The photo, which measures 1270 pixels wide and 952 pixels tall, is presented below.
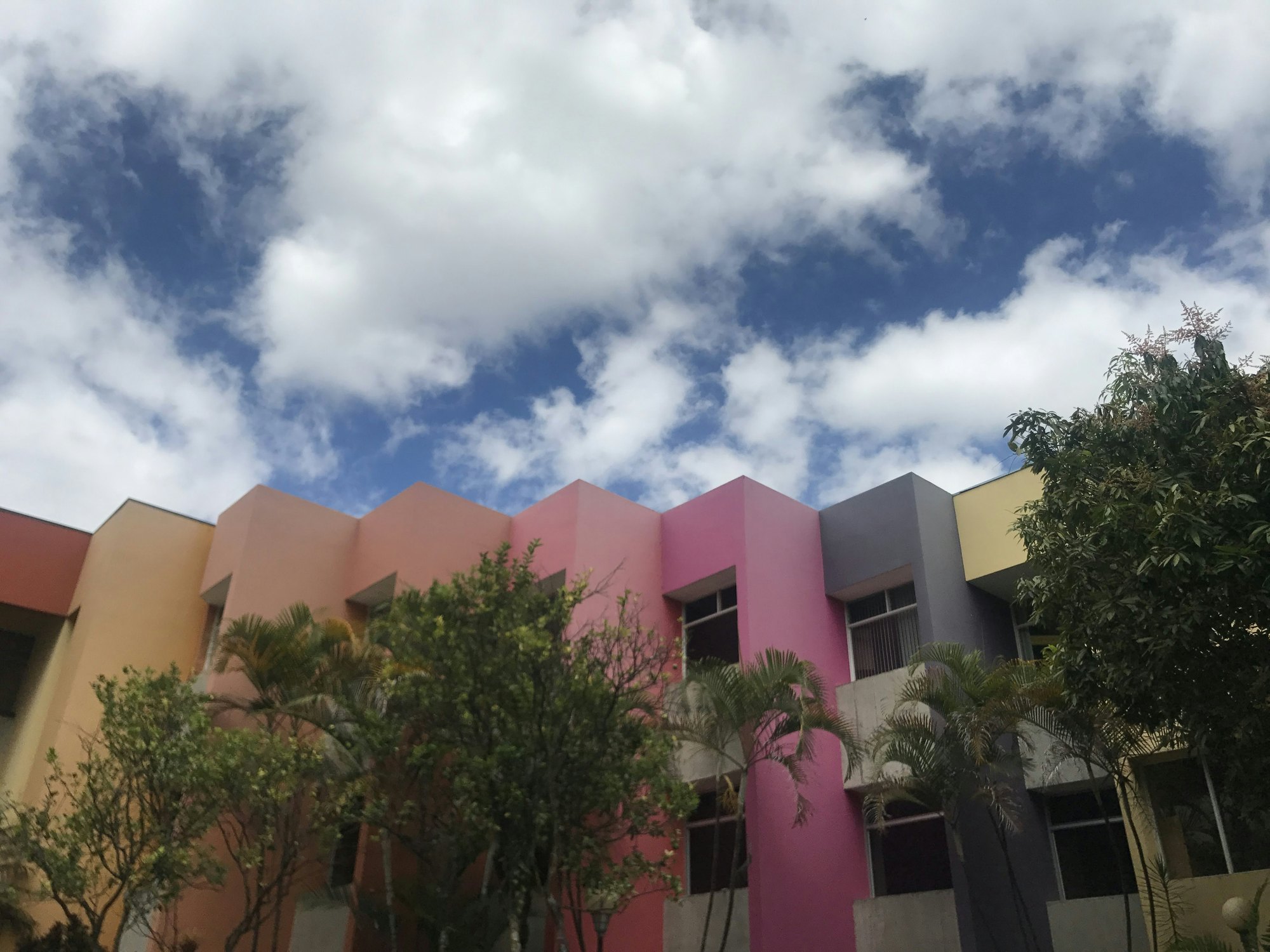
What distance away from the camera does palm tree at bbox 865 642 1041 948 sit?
12.3 metres

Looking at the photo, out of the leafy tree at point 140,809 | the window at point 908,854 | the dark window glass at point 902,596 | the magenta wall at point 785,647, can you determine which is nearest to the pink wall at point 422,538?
the magenta wall at point 785,647

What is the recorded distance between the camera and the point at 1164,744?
11016 mm

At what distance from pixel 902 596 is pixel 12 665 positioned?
17.3 m

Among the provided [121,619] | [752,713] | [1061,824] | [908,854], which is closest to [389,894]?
[752,713]

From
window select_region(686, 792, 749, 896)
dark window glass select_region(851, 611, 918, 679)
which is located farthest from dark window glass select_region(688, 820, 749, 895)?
dark window glass select_region(851, 611, 918, 679)

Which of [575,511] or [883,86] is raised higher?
[883,86]

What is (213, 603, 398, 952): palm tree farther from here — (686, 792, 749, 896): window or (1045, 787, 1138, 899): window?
(1045, 787, 1138, 899): window

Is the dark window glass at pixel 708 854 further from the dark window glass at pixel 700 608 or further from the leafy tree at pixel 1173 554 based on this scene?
the leafy tree at pixel 1173 554

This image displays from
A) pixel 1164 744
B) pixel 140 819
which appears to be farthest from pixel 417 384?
pixel 1164 744

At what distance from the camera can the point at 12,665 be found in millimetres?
20906

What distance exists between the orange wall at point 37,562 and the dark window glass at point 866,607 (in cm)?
1449

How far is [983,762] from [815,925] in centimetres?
397

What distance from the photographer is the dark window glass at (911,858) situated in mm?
14820

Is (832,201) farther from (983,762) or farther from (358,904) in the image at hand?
(358,904)
